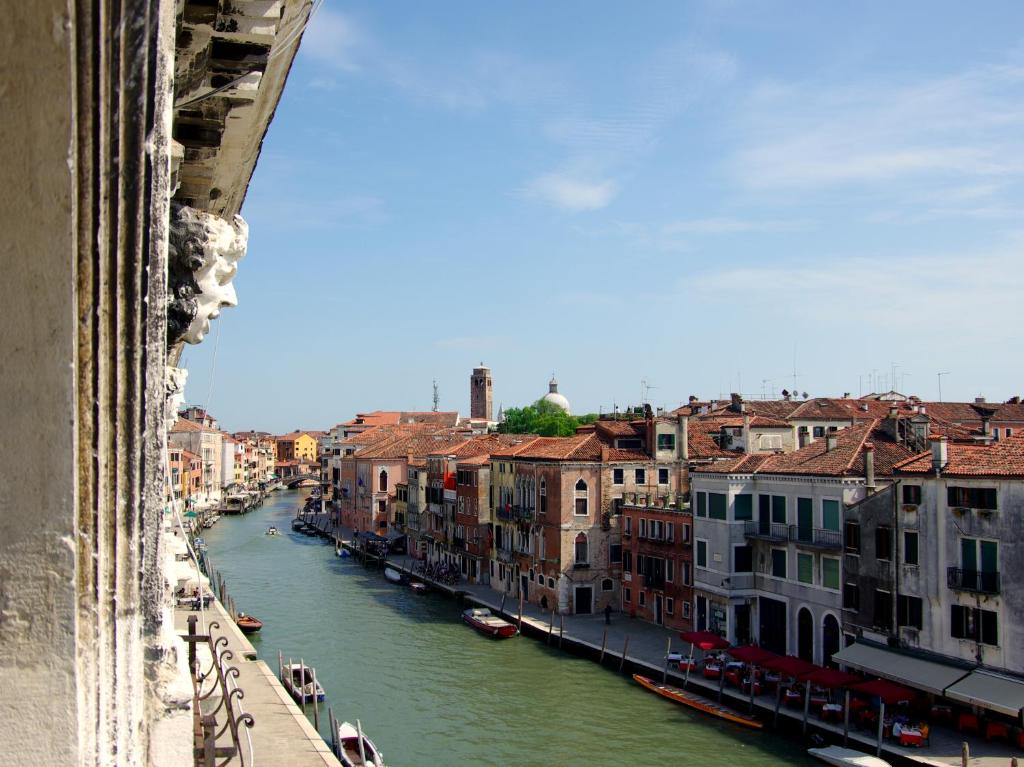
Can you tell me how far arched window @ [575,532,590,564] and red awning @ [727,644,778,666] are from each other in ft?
26.8

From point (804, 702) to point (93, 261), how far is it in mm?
18938

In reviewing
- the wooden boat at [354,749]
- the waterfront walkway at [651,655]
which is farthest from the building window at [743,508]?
the wooden boat at [354,749]

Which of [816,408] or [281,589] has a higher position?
[816,408]

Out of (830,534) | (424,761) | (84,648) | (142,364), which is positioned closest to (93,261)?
(142,364)

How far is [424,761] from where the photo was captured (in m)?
17.0

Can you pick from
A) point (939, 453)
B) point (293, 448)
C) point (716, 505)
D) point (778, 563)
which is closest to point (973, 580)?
point (939, 453)

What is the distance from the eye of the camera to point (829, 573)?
2066 centimetres

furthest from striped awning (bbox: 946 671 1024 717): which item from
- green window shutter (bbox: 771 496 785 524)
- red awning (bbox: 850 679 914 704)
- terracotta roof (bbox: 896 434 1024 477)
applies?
green window shutter (bbox: 771 496 785 524)

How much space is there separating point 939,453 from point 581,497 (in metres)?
12.3

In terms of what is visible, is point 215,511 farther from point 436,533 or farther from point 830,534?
point 830,534

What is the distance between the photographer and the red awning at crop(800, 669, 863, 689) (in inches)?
707

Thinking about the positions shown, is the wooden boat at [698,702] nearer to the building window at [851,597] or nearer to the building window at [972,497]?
the building window at [851,597]

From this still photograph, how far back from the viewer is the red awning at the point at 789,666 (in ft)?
61.7

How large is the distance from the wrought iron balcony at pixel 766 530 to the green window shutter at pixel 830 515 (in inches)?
41.8
